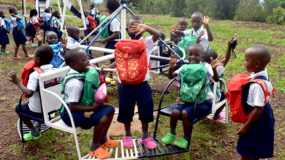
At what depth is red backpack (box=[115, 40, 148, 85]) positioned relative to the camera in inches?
115

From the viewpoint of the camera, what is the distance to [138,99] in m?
3.14

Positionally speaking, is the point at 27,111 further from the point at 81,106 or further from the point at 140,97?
the point at 140,97

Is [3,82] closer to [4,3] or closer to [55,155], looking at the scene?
[55,155]

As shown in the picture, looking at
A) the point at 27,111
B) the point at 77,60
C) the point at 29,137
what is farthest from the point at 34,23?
the point at 77,60

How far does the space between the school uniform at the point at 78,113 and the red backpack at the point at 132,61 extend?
0.47 meters

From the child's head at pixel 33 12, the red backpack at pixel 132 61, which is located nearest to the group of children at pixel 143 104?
the red backpack at pixel 132 61

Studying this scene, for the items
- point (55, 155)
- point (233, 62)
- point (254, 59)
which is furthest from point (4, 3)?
point (254, 59)

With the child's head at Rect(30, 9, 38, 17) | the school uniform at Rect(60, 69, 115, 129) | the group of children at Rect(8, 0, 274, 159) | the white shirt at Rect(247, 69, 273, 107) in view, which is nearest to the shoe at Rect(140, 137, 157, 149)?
the group of children at Rect(8, 0, 274, 159)

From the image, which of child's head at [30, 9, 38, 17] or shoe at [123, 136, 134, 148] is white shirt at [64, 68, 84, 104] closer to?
shoe at [123, 136, 134, 148]

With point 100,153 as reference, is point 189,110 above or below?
above

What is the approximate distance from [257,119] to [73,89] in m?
2.04

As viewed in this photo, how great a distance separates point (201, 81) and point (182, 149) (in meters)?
0.93

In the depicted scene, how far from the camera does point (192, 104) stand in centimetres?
346

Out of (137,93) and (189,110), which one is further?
(189,110)
